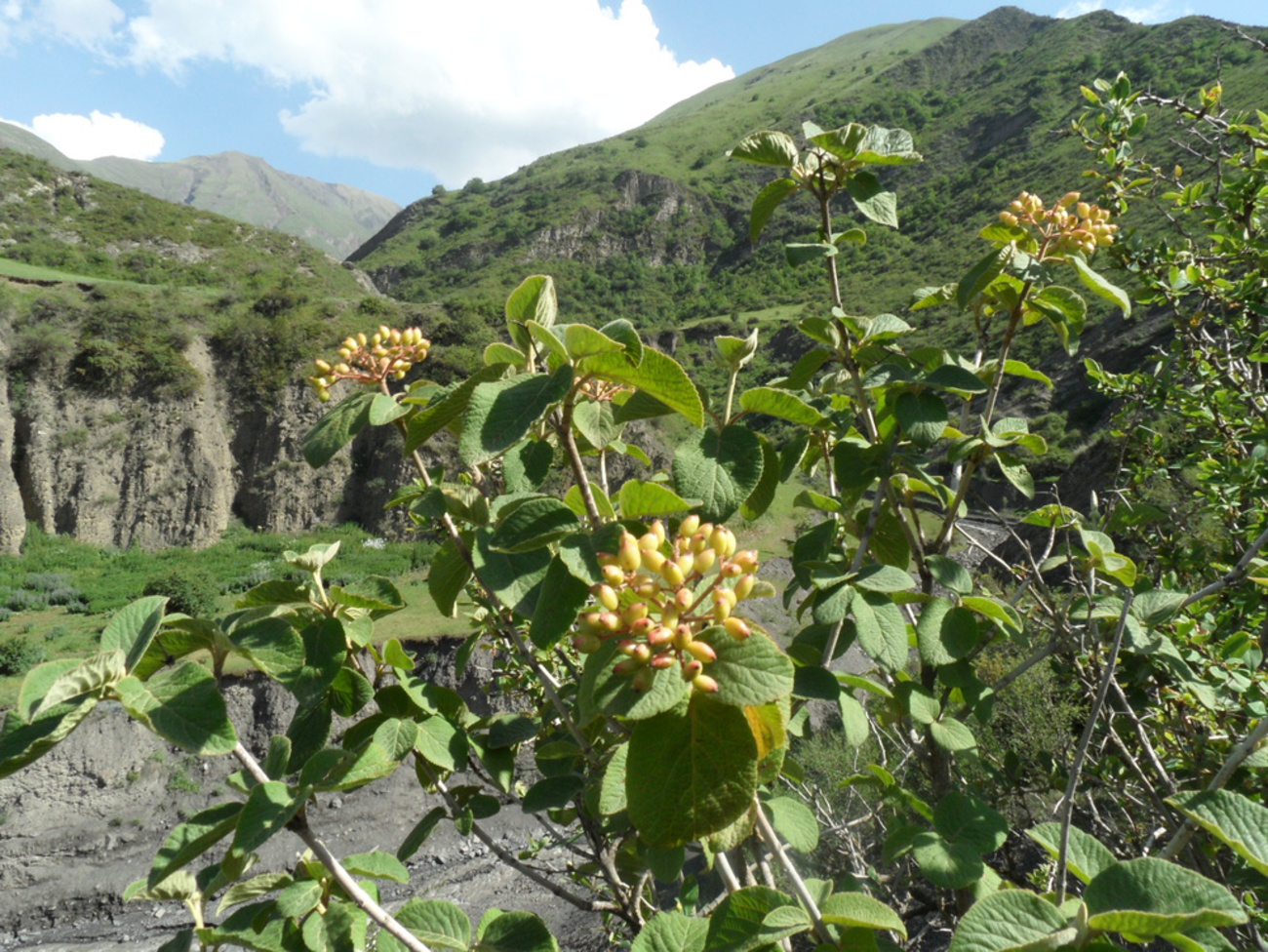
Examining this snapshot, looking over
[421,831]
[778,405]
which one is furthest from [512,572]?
[421,831]

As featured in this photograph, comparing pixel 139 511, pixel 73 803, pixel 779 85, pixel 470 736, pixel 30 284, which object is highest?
pixel 779 85

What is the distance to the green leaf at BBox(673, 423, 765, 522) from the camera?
2.54 ft

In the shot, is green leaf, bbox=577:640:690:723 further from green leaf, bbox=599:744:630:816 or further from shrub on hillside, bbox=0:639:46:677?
shrub on hillside, bbox=0:639:46:677

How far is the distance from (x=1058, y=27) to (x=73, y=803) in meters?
80.0

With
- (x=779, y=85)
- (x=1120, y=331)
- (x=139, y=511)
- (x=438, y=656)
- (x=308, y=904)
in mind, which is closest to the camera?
(x=308, y=904)

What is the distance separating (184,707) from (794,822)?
939 mm

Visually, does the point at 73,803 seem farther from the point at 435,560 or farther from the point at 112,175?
the point at 112,175

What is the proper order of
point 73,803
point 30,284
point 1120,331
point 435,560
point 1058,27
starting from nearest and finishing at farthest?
point 435,560
point 73,803
point 30,284
point 1120,331
point 1058,27

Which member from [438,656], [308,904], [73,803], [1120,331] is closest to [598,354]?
[308,904]

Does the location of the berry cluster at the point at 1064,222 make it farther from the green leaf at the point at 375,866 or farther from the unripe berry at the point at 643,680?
the green leaf at the point at 375,866

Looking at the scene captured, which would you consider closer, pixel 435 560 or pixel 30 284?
pixel 435 560

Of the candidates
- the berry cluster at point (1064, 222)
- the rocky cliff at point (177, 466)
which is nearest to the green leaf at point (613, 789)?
the berry cluster at point (1064, 222)

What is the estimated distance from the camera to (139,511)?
56.8ft

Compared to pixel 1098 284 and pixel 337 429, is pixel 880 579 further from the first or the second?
pixel 337 429
